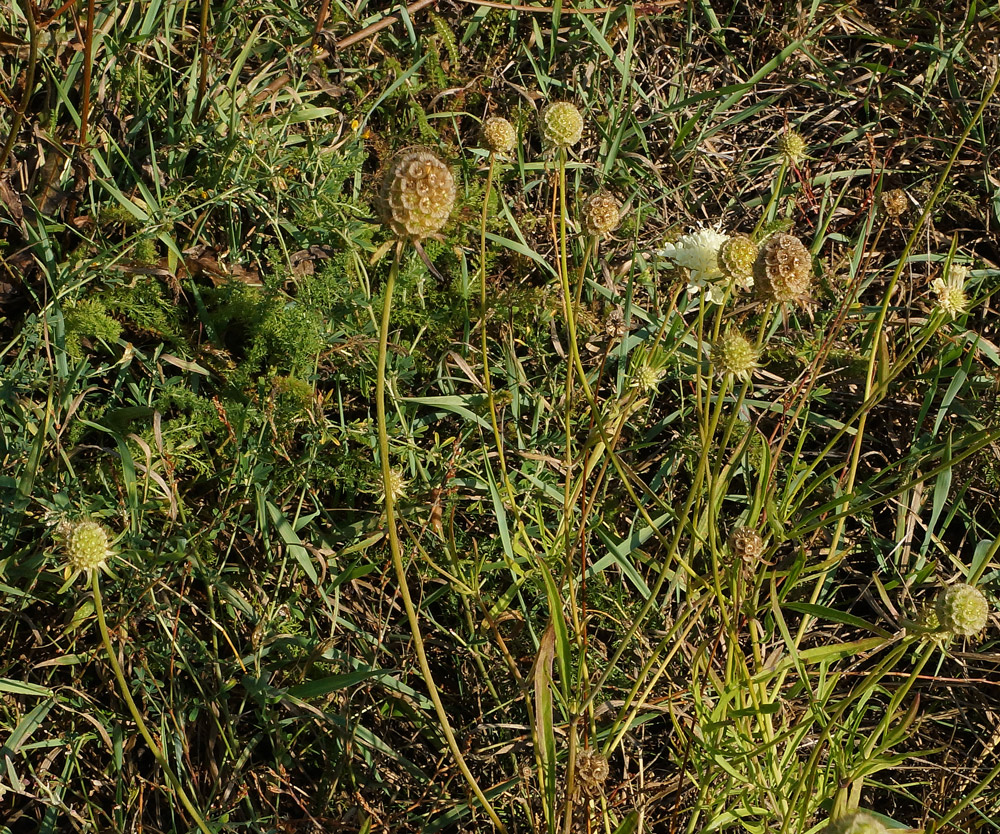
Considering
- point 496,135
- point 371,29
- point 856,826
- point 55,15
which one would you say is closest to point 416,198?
point 496,135

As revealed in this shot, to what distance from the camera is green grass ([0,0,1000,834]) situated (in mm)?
1729

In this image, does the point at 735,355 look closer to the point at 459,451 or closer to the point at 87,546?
the point at 459,451

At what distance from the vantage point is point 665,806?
1.88 m

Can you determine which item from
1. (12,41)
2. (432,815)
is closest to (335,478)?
(432,815)

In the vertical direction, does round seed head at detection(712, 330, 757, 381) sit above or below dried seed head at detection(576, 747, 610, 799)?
above

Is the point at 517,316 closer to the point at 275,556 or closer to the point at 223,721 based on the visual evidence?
the point at 275,556

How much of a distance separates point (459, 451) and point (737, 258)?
0.78 m

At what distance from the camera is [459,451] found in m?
2.07

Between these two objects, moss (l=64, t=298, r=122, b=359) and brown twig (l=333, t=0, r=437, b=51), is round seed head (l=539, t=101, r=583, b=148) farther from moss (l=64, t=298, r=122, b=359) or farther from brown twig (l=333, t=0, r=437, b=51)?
moss (l=64, t=298, r=122, b=359)

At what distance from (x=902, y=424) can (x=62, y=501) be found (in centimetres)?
202

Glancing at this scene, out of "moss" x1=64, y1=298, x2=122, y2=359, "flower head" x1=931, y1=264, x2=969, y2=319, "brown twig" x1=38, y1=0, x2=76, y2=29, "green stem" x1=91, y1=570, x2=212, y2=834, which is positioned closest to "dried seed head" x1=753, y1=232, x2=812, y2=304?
"flower head" x1=931, y1=264, x2=969, y2=319

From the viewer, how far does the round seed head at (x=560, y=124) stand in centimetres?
175

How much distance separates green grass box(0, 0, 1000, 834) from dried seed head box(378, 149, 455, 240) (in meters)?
0.36

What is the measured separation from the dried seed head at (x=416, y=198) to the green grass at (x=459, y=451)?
358mm
